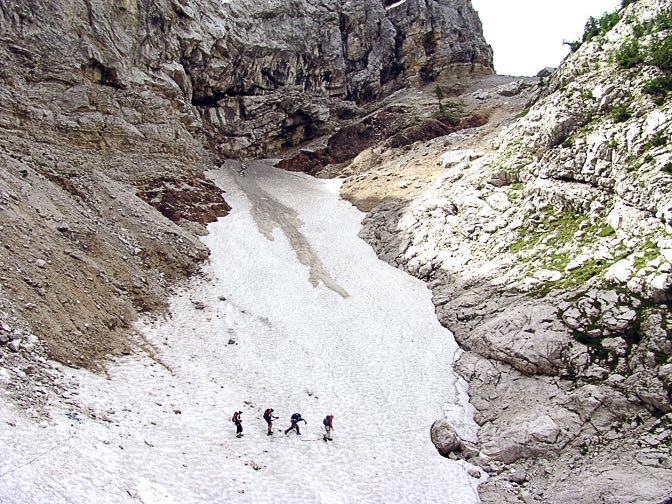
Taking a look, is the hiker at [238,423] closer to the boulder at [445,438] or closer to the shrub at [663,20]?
the boulder at [445,438]

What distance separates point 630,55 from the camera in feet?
98.5

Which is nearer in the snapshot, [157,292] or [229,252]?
[157,292]

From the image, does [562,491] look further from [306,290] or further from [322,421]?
[306,290]

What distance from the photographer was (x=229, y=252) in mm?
35969

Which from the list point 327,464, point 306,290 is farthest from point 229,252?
point 327,464

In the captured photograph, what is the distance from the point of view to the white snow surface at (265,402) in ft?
42.1

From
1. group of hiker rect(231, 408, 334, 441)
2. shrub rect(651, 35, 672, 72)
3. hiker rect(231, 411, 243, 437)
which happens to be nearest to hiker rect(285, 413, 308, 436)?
group of hiker rect(231, 408, 334, 441)

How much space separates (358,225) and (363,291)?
469 inches

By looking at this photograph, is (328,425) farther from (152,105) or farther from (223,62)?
(223,62)

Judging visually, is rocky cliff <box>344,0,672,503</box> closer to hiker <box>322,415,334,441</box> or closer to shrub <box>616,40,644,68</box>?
shrub <box>616,40,644,68</box>

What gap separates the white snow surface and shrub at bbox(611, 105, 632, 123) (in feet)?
49.7

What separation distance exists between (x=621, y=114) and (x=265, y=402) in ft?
82.8

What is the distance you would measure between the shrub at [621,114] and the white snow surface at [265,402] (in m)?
15.1

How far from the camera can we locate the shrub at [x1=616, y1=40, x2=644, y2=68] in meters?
29.4
